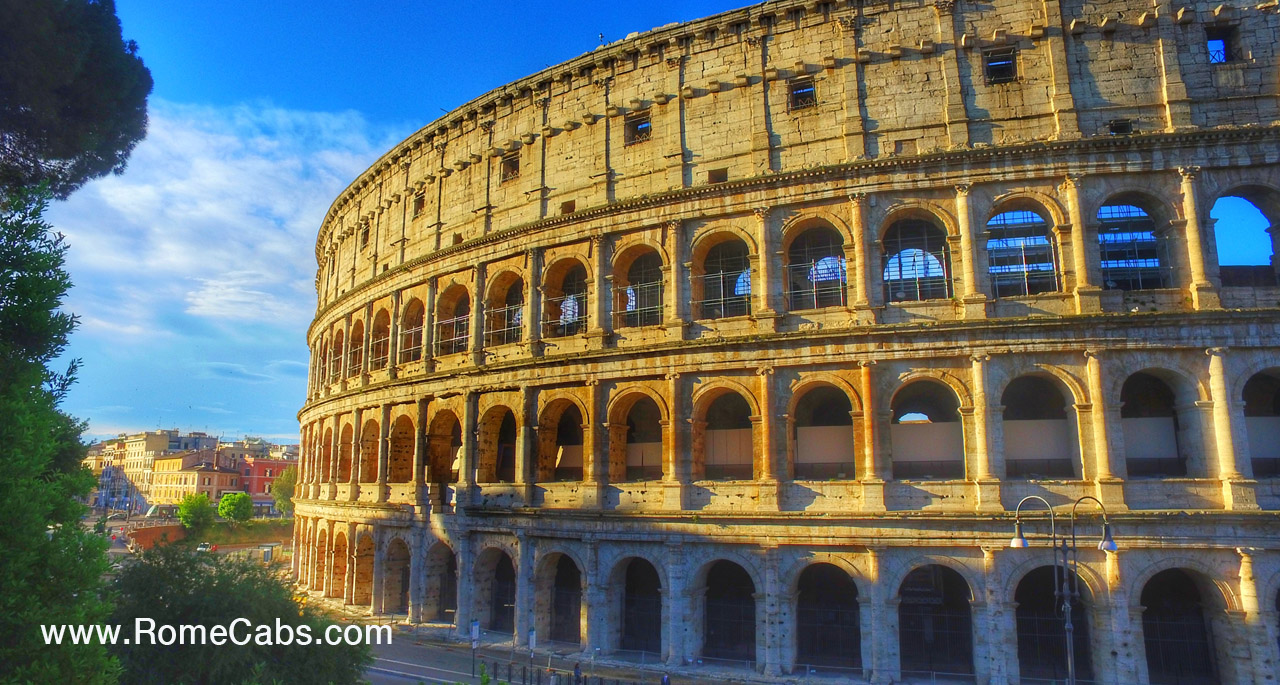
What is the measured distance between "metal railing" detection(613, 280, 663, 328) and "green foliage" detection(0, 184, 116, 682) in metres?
15.6

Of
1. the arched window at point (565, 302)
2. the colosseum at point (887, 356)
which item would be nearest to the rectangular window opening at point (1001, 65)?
the colosseum at point (887, 356)

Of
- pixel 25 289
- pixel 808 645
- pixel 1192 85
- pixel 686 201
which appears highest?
pixel 1192 85

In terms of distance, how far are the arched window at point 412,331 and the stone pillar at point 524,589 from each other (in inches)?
388

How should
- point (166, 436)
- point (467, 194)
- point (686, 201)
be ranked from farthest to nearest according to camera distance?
point (166, 436) → point (467, 194) → point (686, 201)

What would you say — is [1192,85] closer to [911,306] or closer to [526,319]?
[911,306]

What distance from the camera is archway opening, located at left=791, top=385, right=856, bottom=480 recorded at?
68.8 ft

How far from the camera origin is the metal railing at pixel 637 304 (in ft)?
77.8

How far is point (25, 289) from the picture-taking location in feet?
30.3

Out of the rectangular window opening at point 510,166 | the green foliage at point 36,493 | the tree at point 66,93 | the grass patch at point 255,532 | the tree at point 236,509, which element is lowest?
the grass patch at point 255,532

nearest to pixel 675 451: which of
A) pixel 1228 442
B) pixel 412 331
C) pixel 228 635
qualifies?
pixel 228 635

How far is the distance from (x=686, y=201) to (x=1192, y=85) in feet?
45.1

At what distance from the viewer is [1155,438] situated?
62.8 ft

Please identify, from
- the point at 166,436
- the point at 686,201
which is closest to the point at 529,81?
the point at 686,201

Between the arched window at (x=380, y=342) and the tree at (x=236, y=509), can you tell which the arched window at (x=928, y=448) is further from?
the tree at (x=236, y=509)
